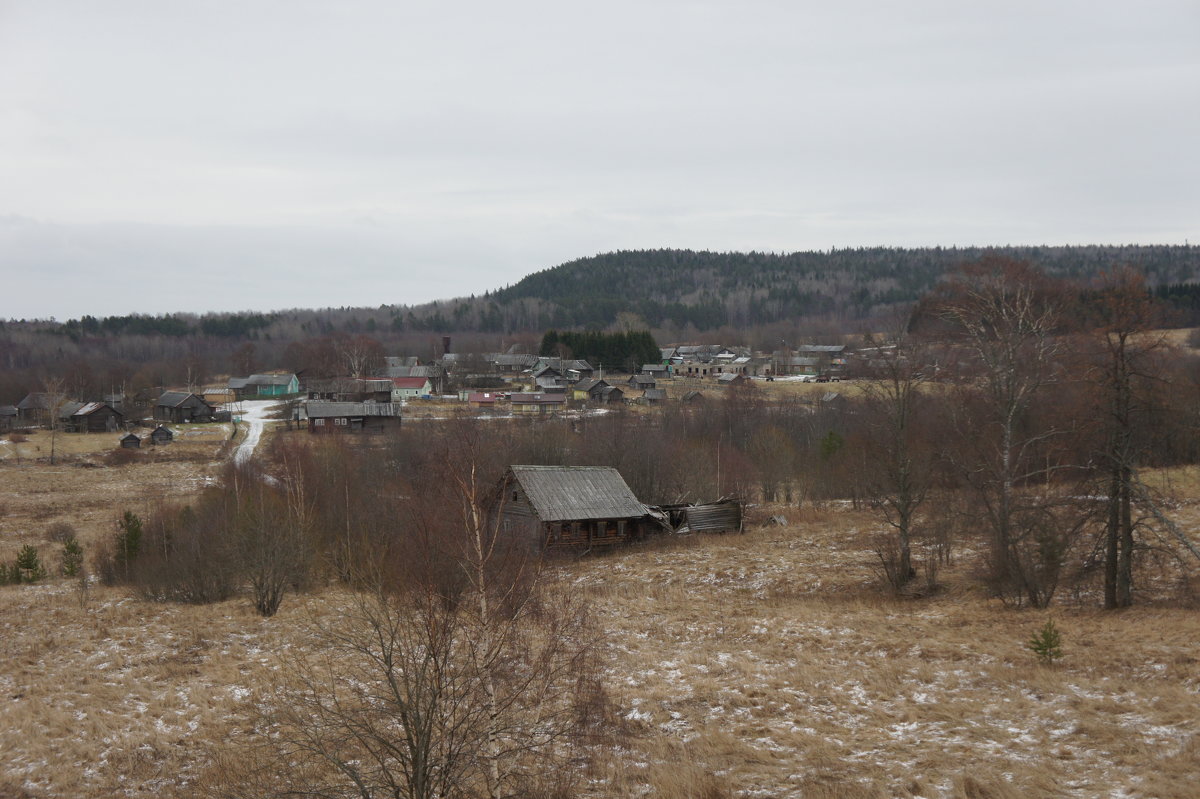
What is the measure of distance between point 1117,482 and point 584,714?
13.7 meters

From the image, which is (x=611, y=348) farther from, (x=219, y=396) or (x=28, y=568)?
(x=28, y=568)

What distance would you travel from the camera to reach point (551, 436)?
178ft

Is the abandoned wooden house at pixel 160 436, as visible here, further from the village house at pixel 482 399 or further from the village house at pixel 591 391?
the village house at pixel 591 391

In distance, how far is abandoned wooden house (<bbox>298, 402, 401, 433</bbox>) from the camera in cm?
7612

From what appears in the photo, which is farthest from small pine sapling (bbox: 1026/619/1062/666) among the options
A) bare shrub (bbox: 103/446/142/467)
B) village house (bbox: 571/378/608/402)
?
village house (bbox: 571/378/608/402)

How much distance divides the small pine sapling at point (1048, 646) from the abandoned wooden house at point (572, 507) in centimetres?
2169

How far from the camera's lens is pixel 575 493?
3731 centimetres

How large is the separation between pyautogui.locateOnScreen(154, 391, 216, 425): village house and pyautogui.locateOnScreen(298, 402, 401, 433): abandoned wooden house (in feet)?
60.8

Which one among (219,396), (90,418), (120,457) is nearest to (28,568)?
(120,457)

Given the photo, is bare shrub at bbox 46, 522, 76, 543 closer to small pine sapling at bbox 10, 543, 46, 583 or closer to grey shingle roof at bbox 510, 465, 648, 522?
small pine sapling at bbox 10, 543, 46, 583

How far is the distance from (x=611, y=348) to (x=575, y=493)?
9135cm

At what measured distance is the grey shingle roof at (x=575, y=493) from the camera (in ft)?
117

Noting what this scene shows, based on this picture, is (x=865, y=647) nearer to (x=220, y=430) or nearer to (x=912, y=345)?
(x=912, y=345)

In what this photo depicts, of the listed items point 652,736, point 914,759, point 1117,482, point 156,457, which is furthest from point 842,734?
point 156,457
